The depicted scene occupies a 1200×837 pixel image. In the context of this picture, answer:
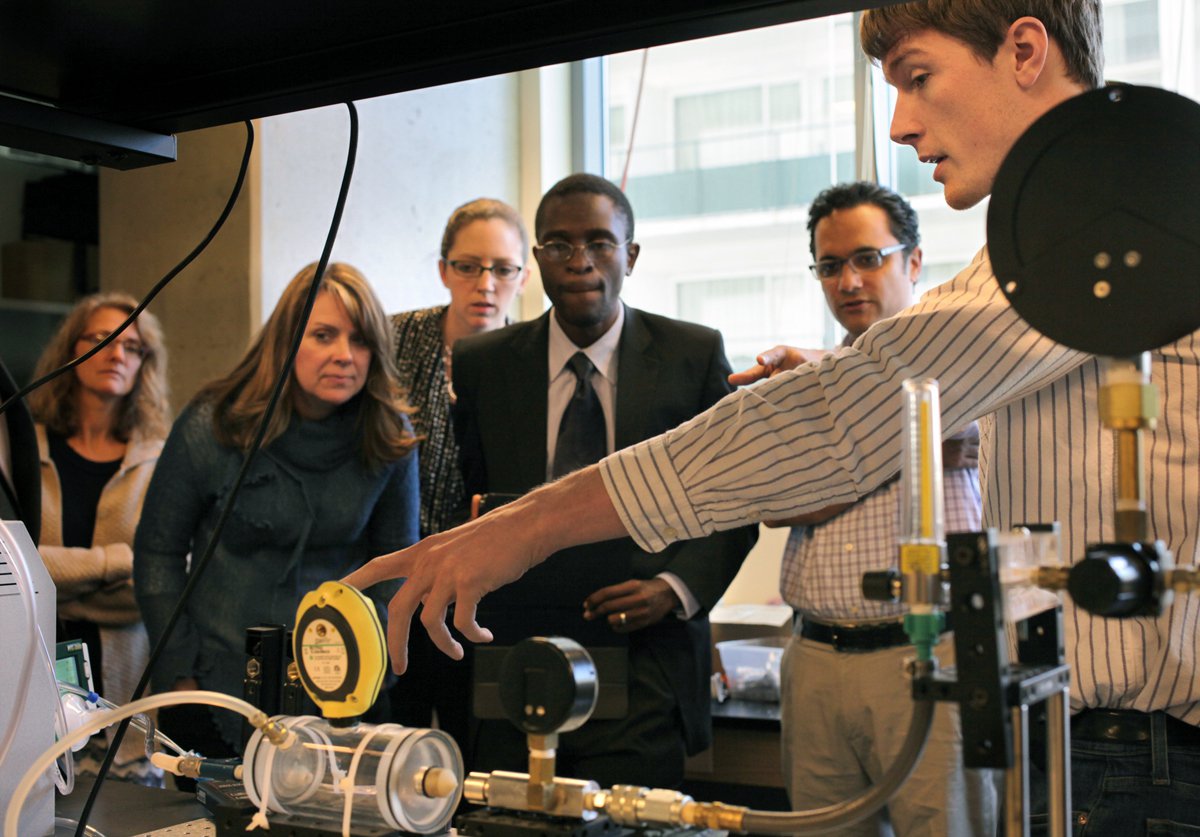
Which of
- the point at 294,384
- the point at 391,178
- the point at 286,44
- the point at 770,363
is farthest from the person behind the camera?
the point at 391,178

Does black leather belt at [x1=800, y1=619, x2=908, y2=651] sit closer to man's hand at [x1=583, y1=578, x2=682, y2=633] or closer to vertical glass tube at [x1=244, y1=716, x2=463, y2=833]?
man's hand at [x1=583, y1=578, x2=682, y2=633]

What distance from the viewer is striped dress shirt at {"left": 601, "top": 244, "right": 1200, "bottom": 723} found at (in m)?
0.94

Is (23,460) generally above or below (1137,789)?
above

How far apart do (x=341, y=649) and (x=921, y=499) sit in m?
0.40

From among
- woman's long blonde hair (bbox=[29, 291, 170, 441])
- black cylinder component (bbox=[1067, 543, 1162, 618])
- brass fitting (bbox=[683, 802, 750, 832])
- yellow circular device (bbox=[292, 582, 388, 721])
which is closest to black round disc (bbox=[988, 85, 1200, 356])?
black cylinder component (bbox=[1067, 543, 1162, 618])

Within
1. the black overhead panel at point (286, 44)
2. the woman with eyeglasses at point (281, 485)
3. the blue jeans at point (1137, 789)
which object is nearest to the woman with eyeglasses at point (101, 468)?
the woman with eyeglasses at point (281, 485)

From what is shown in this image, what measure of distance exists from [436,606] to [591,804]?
0.23 meters

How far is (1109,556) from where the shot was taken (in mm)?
616

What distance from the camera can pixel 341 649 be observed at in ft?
2.63

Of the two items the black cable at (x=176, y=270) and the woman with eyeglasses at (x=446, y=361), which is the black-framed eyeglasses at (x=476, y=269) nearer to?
the woman with eyeglasses at (x=446, y=361)

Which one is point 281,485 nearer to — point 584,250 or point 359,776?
point 584,250

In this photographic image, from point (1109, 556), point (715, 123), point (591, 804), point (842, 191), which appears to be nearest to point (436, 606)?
point (591, 804)

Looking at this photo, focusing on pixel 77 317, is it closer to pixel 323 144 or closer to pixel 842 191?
pixel 323 144

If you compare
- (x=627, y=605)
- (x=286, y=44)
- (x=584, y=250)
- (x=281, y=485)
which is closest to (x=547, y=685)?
(x=286, y=44)
